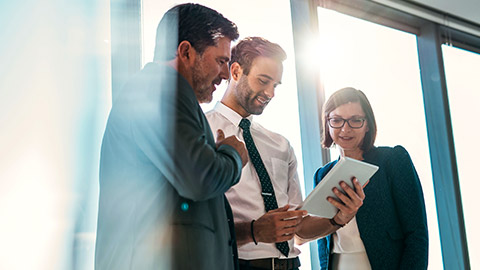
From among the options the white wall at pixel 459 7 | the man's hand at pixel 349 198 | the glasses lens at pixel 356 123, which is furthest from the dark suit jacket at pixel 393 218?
the white wall at pixel 459 7

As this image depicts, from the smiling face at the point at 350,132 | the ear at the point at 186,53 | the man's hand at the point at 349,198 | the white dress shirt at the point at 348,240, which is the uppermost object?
the ear at the point at 186,53

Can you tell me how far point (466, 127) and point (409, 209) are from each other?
7.81 ft

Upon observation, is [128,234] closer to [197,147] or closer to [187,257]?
[187,257]

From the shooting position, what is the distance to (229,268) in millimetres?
1168

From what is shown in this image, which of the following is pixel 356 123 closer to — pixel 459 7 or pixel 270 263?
pixel 270 263

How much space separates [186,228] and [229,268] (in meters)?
0.17

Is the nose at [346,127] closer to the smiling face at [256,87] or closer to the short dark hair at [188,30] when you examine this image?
the smiling face at [256,87]

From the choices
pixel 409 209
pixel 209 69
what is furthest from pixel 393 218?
pixel 209 69

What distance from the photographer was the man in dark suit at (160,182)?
1.07m

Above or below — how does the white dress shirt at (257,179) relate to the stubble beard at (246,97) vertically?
below

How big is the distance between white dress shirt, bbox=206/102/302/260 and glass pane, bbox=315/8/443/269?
3.58 feet

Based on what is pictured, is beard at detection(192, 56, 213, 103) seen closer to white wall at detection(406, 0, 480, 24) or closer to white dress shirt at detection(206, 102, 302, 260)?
white dress shirt at detection(206, 102, 302, 260)

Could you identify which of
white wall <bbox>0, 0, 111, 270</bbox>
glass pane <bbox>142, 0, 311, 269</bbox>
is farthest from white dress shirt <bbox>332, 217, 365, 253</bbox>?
white wall <bbox>0, 0, 111, 270</bbox>

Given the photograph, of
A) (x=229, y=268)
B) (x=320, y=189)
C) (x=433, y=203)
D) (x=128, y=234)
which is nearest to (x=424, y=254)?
(x=320, y=189)
